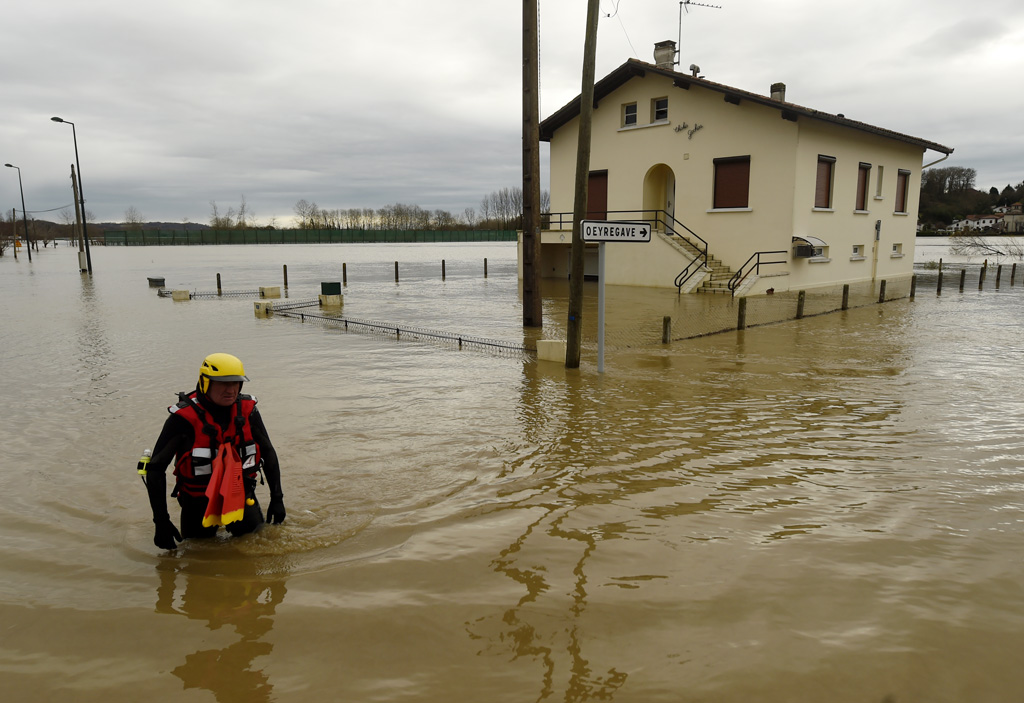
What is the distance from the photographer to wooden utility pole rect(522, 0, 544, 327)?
14.2 m

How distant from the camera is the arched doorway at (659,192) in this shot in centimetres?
2752

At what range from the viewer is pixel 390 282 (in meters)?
33.8

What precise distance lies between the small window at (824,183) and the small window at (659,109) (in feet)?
19.7

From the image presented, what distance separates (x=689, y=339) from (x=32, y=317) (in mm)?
18128

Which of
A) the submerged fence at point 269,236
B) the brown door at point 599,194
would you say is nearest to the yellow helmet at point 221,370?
the brown door at point 599,194

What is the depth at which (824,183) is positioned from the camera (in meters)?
25.6

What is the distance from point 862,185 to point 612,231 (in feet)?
Result: 76.2

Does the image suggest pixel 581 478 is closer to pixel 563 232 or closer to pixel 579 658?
pixel 579 658

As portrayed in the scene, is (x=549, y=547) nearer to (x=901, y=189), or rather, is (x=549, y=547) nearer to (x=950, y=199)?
(x=901, y=189)

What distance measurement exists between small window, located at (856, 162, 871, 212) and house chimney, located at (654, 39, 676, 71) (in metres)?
8.90

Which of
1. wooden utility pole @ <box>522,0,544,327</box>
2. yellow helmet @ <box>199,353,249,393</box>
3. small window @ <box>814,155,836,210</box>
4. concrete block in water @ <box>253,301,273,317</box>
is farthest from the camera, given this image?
Result: small window @ <box>814,155,836,210</box>

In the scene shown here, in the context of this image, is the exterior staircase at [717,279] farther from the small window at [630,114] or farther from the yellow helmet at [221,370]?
the yellow helmet at [221,370]

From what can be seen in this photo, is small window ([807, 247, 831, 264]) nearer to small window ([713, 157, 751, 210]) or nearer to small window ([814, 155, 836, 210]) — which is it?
small window ([814, 155, 836, 210])

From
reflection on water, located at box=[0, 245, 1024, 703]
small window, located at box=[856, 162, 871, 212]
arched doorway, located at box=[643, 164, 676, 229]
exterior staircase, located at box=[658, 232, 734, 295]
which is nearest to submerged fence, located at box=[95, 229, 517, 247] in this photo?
arched doorway, located at box=[643, 164, 676, 229]
